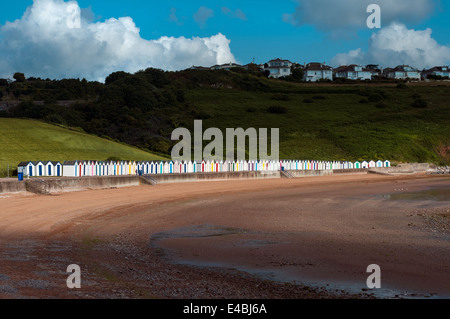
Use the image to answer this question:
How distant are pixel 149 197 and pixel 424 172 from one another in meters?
40.8

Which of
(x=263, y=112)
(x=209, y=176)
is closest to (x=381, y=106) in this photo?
(x=263, y=112)

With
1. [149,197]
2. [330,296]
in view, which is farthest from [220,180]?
[330,296]

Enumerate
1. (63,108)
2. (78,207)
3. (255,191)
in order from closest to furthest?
(78,207) < (255,191) < (63,108)

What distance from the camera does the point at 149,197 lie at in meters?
25.2

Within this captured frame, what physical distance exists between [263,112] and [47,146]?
2064 inches

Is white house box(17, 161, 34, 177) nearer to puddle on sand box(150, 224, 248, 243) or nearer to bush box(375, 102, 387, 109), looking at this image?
puddle on sand box(150, 224, 248, 243)

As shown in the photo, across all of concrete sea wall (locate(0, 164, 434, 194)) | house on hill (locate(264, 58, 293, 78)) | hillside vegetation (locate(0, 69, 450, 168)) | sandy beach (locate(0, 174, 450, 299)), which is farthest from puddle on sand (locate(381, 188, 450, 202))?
house on hill (locate(264, 58, 293, 78))

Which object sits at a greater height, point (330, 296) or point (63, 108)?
point (63, 108)

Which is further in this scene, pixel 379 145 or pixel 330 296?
pixel 379 145

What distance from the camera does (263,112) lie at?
285 feet

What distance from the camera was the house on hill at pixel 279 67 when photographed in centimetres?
16249

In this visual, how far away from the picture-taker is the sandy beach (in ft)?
30.0

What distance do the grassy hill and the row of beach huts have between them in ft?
11.2
